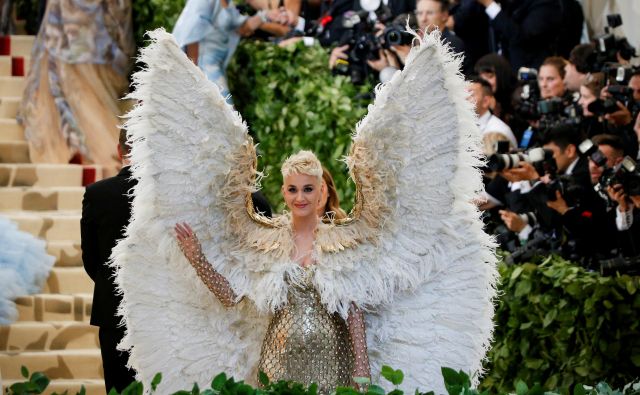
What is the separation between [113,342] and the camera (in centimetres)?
755

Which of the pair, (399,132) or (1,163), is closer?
(399,132)

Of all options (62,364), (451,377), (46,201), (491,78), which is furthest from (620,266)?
(46,201)

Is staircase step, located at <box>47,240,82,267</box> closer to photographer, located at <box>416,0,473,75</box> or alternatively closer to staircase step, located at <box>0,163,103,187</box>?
staircase step, located at <box>0,163,103,187</box>

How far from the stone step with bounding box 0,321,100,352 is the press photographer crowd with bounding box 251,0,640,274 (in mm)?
2637

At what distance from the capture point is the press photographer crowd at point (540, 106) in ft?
29.3

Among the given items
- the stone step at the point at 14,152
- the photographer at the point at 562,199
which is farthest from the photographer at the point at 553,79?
the stone step at the point at 14,152

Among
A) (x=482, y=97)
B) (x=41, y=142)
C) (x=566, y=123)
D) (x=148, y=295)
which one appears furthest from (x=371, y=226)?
(x=41, y=142)

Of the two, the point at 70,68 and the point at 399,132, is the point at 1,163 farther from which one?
the point at 399,132

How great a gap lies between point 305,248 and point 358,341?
449 mm

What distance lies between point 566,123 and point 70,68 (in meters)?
4.60

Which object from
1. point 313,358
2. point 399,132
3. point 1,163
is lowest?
point 1,163

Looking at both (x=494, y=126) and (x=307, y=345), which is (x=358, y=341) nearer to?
(x=307, y=345)

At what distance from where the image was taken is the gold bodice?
6.29 meters

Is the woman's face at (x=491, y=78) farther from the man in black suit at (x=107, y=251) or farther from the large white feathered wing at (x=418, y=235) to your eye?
the large white feathered wing at (x=418, y=235)
